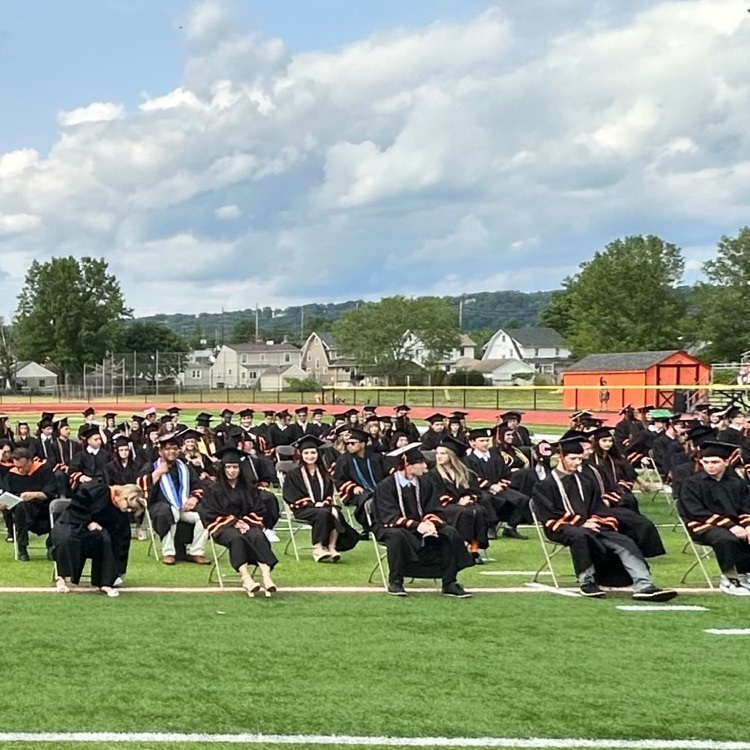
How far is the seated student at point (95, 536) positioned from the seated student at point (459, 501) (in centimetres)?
312

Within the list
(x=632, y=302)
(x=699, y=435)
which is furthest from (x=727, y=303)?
(x=699, y=435)

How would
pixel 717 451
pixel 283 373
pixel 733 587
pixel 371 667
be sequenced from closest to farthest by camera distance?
pixel 371 667 → pixel 733 587 → pixel 717 451 → pixel 283 373

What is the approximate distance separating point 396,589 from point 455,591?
21.4 inches

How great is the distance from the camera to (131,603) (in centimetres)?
949

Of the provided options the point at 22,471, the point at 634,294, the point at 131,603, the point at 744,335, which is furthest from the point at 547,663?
the point at 634,294

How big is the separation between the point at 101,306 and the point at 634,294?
44.1 m

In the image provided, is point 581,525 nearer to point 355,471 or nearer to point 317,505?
point 317,505

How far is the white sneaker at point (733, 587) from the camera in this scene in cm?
1016

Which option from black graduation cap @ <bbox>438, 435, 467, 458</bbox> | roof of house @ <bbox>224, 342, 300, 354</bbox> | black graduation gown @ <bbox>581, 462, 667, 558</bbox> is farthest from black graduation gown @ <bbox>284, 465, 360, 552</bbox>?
roof of house @ <bbox>224, 342, 300, 354</bbox>

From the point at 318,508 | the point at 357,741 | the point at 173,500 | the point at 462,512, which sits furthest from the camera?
the point at 173,500

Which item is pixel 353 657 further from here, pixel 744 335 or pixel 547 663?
pixel 744 335

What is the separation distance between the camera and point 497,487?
47.0 ft

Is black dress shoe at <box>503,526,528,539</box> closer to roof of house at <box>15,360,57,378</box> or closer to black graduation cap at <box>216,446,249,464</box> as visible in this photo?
black graduation cap at <box>216,446,249,464</box>

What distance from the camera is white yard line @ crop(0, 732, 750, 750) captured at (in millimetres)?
5598
